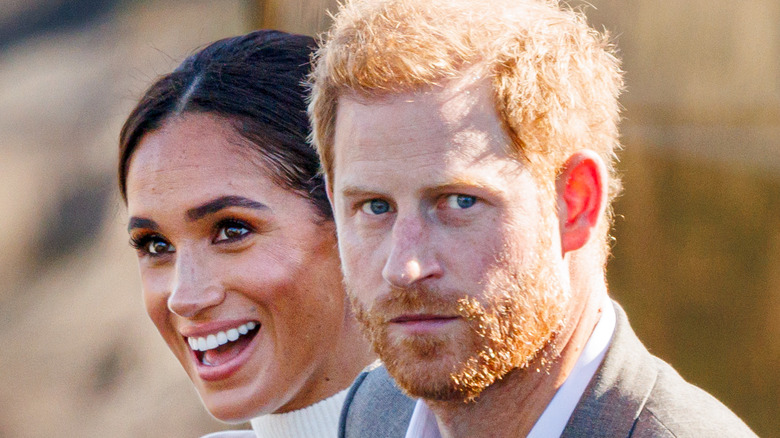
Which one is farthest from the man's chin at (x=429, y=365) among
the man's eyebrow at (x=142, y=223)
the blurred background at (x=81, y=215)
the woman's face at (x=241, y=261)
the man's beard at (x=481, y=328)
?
the blurred background at (x=81, y=215)

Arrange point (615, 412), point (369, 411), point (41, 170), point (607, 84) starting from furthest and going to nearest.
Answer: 1. point (41, 170)
2. point (369, 411)
3. point (607, 84)
4. point (615, 412)

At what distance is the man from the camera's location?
1.52 metres

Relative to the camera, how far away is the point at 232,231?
2229mm

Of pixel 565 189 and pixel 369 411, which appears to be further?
pixel 369 411

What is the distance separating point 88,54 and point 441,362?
2.43 metres

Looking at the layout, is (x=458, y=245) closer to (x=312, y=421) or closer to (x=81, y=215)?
(x=312, y=421)

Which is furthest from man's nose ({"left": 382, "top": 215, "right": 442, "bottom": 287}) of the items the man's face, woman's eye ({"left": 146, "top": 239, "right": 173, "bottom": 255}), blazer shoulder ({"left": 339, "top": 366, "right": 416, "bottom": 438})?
woman's eye ({"left": 146, "top": 239, "right": 173, "bottom": 255})

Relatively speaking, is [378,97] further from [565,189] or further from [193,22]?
[193,22]

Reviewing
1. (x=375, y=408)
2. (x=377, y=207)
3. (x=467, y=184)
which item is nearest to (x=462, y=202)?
(x=467, y=184)

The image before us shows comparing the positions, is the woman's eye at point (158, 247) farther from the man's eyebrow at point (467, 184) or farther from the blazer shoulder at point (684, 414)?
the blazer shoulder at point (684, 414)

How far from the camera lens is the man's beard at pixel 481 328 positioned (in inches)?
60.0

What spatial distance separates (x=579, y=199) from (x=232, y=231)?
964mm

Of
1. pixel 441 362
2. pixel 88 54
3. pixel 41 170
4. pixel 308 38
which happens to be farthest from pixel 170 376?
pixel 441 362

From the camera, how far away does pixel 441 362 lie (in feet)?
5.09
